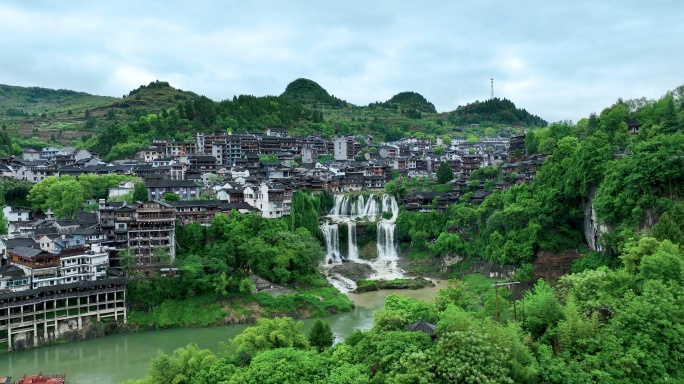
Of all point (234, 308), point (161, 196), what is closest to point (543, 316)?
point (234, 308)

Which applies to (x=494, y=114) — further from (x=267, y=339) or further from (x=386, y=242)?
(x=267, y=339)

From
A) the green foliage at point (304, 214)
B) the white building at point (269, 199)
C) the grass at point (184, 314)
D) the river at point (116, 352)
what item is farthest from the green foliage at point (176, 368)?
the green foliage at point (304, 214)

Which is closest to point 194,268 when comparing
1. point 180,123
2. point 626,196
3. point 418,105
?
point 626,196

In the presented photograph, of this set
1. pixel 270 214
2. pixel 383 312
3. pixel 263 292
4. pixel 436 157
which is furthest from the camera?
pixel 436 157

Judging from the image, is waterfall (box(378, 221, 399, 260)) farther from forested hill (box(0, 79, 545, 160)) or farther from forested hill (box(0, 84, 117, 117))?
forested hill (box(0, 84, 117, 117))

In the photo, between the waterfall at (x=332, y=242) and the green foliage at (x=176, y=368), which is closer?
the green foliage at (x=176, y=368)

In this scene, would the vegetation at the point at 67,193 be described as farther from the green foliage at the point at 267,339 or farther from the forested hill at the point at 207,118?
the green foliage at the point at 267,339

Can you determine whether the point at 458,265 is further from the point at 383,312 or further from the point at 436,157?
the point at 436,157
